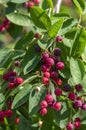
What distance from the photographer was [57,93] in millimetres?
2137

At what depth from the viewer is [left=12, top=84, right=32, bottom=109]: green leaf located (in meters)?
2.14

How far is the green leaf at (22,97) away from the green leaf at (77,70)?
184mm

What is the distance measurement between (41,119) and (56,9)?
0.62 m

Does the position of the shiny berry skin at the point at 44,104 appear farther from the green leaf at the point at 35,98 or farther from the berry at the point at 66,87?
the berry at the point at 66,87

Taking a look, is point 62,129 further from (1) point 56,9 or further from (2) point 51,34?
(1) point 56,9

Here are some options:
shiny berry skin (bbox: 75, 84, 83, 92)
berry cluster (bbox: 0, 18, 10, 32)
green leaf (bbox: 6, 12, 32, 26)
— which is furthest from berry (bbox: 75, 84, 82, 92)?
berry cluster (bbox: 0, 18, 10, 32)

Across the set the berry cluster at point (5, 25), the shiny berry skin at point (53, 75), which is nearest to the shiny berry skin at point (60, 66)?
the shiny berry skin at point (53, 75)

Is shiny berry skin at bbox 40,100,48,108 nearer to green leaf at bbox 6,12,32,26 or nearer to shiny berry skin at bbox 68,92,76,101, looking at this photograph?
shiny berry skin at bbox 68,92,76,101

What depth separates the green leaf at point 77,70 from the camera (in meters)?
2.15

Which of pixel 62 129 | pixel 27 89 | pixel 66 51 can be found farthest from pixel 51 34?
pixel 62 129

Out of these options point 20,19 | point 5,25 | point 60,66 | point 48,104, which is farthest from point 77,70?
point 5,25

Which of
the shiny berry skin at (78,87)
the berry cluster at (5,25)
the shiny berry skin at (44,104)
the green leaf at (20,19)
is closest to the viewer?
the shiny berry skin at (44,104)

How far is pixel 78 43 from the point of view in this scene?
2.20 meters

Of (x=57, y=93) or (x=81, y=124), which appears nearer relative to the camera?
(x=57, y=93)
